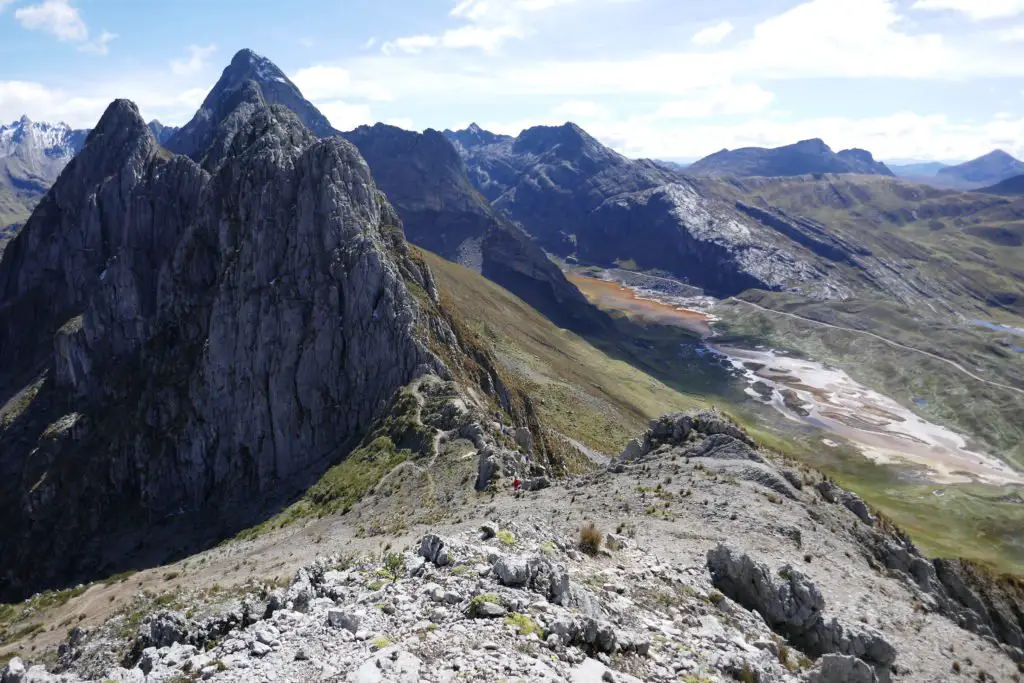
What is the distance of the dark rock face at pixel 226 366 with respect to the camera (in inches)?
2906

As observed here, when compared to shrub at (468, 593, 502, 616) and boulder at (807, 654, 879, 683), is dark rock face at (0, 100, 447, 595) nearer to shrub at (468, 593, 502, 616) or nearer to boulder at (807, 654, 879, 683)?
shrub at (468, 593, 502, 616)

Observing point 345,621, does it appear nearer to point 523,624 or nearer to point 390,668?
point 390,668

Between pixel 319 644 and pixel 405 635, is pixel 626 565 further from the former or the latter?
pixel 319 644

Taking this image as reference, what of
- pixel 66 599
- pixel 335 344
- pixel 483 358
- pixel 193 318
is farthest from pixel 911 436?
pixel 66 599

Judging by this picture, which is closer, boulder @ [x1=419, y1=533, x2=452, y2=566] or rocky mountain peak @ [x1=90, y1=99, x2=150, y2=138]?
boulder @ [x1=419, y1=533, x2=452, y2=566]

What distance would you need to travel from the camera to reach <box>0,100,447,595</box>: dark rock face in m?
73.8

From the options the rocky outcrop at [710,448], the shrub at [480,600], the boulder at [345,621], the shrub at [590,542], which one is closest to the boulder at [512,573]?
the shrub at [480,600]

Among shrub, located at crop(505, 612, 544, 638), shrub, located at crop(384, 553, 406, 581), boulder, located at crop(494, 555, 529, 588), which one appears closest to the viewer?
shrub, located at crop(505, 612, 544, 638)

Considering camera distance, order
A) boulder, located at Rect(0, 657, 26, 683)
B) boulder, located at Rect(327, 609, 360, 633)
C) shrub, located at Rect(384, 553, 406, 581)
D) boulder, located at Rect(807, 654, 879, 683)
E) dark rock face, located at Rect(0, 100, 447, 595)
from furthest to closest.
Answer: dark rock face, located at Rect(0, 100, 447, 595)
shrub, located at Rect(384, 553, 406, 581)
boulder, located at Rect(0, 657, 26, 683)
boulder, located at Rect(807, 654, 879, 683)
boulder, located at Rect(327, 609, 360, 633)

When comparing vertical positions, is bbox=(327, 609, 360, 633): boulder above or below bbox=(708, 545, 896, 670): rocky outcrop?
above

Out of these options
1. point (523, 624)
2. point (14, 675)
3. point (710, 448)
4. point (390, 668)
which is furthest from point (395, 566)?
point (710, 448)

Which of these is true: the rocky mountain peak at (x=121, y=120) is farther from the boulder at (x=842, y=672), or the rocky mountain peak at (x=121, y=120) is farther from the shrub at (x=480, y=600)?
the boulder at (x=842, y=672)

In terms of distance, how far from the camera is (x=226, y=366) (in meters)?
79.8

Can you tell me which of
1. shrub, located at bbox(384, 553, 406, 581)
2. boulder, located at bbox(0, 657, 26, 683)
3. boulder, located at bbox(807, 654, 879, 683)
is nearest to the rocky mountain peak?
boulder, located at bbox(0, 657, 26, 683)
